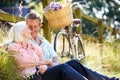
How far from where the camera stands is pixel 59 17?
23.4ft

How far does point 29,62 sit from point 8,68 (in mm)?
237

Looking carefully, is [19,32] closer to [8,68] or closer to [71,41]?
[8,68]

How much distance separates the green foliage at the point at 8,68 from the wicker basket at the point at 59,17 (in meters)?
1.59

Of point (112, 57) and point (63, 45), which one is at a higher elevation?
point (63, 45)

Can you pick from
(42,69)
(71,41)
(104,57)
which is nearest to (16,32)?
(42,69)

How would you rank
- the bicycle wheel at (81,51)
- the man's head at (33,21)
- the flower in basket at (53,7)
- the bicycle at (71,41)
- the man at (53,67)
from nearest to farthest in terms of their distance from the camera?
the man at (53,67) → the man's head at (33,21) → the flower in basket at (53,7) → the bicycle at (71,41) → the bicycle wheel at (81,51)

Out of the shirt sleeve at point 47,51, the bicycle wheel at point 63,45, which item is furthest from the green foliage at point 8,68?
the bicycle wheel at point 63,45

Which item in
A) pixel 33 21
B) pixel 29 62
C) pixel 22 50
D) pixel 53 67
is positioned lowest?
pixel 53 67

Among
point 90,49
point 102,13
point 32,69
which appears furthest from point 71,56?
point 102,13

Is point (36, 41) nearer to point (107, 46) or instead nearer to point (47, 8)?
point (47, 8)

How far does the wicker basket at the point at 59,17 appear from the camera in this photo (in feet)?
23.4

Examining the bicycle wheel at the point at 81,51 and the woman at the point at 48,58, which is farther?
the bicycle wheel at the point at 81,51

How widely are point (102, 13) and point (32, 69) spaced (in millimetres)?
18274

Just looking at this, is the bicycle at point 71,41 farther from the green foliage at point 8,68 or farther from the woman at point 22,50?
the green foliage at point 8,68
